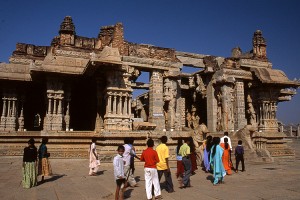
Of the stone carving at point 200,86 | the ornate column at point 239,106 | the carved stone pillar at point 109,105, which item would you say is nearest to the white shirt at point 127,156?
the carved stone pillar at point 109,105

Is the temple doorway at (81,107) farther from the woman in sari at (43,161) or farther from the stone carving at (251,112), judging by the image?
the stone carving at (251,112)

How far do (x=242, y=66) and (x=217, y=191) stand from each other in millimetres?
14750

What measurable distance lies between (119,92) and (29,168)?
6.67m

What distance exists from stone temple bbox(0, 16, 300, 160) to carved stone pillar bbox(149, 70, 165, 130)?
0.22 feet

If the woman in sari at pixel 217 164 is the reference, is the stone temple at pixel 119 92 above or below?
above

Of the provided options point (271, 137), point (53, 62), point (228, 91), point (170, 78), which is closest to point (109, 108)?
point (53, 62)

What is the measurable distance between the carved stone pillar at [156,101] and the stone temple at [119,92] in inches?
2.6

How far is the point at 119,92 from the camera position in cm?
1282

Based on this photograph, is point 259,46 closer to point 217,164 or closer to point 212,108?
point 212,108

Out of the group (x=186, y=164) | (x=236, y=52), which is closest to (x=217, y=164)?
(x=186, y=164)

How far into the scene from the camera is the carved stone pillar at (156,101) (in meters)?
16.7

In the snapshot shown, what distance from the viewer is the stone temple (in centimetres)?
1285

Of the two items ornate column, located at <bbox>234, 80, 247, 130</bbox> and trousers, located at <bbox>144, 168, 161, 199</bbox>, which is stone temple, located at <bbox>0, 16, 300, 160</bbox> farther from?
trousers, located at <bbox>144, 168, 161, 199</bbox>

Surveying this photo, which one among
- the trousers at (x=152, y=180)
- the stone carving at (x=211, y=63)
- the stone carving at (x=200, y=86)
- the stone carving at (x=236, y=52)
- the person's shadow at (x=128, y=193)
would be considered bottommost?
the person's shadow at (x=128, y=193)
